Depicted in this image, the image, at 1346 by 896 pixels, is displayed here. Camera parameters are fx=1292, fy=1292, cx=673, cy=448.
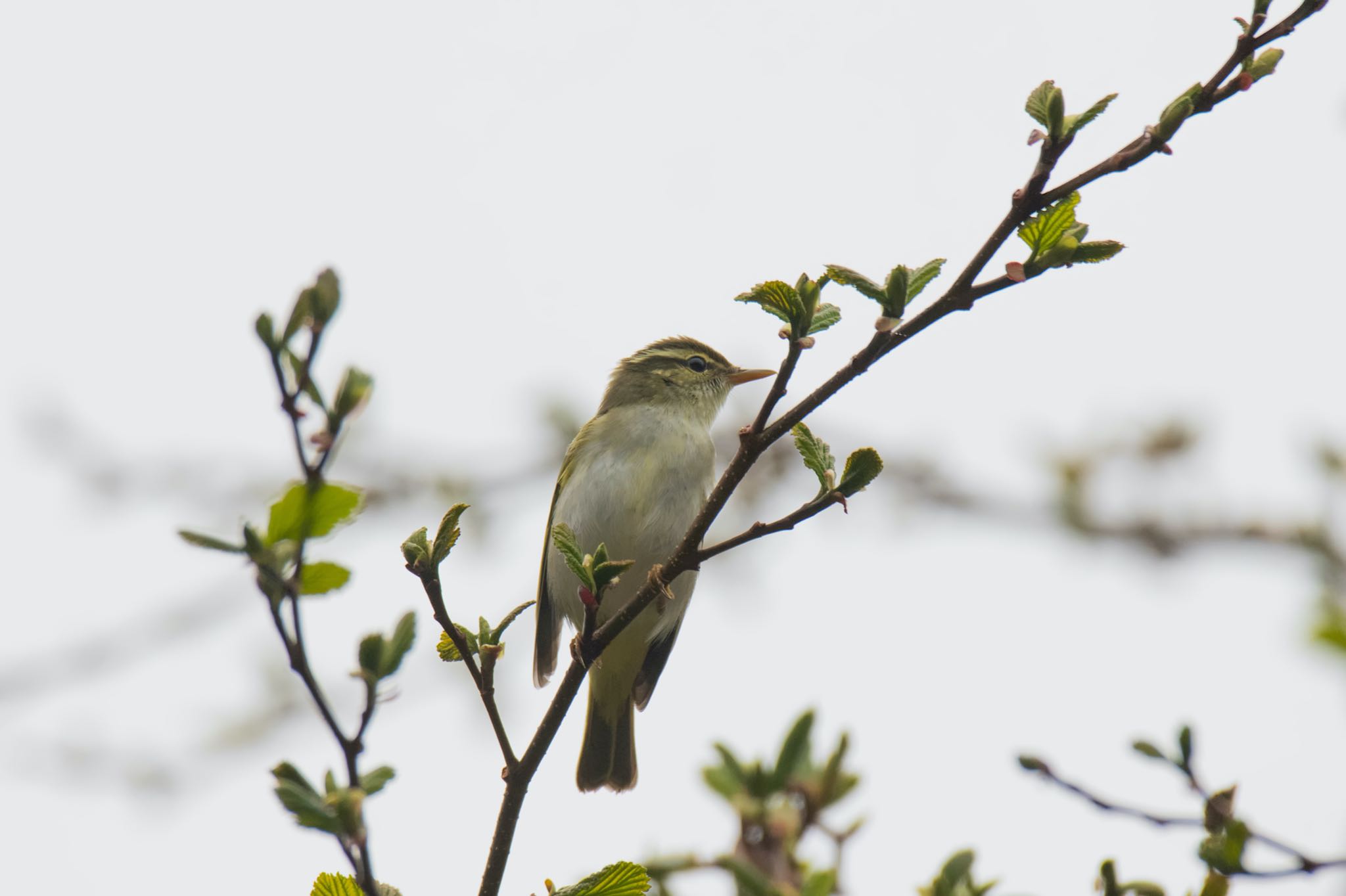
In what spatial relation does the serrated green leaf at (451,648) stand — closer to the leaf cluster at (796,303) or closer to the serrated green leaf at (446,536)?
the serrated green leaf at (446,536)

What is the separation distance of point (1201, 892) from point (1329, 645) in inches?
24.7

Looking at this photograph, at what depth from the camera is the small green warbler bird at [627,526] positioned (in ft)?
16.9

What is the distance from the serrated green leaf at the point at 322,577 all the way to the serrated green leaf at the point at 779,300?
2.61 ft

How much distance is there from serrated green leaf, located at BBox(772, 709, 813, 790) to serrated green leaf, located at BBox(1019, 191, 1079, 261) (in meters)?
1.58

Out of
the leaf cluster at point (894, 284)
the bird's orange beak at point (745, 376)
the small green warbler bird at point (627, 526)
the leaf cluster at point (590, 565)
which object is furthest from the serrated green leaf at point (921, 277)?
the bird's orange beak at point (745, 376)

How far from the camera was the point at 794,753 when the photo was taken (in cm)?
322

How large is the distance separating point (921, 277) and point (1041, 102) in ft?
1.07

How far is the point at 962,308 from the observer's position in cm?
201

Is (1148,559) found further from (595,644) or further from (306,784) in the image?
(306,784)

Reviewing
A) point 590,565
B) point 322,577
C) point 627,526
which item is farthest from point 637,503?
point 322,577

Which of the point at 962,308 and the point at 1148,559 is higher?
the point at 1148,559

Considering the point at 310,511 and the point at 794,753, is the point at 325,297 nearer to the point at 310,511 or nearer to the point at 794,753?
the point at 310,511

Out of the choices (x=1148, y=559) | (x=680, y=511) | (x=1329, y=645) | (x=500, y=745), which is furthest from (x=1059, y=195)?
(x=1148, y=559)

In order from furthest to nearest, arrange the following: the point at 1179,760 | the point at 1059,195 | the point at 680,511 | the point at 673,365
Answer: the point at 673,365, the point at 680,511, the point at 1179,760, the point at 1059,195
